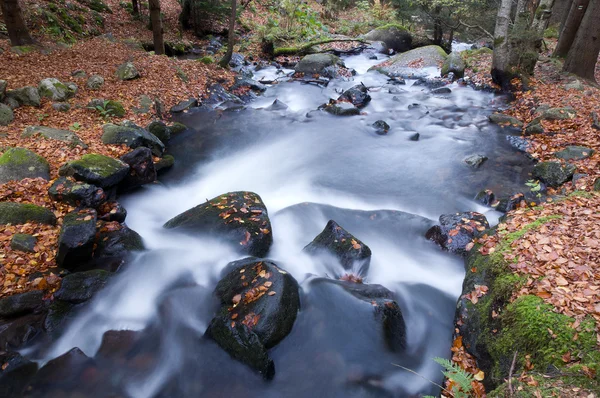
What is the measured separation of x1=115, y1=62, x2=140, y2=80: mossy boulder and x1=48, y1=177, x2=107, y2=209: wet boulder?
6.83 meters

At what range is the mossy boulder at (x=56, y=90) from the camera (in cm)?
984

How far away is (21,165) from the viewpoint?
266 inches

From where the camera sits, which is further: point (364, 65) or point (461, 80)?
point (364, 65)

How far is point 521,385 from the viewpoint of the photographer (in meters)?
2.85

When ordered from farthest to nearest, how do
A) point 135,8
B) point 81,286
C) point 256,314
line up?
point 135,8 < point 81,286 < point 256,314

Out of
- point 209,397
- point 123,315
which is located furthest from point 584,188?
point 123,315

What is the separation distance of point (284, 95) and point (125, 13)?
41.0 ft

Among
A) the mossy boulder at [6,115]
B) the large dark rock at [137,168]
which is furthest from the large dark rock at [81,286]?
the mossy boulder at [6,115]

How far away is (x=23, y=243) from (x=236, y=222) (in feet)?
10.6

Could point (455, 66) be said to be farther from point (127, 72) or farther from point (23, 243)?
point (23, 243)

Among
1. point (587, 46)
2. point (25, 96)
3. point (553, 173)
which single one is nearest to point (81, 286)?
point (25, 96)

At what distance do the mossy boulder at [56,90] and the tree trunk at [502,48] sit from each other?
14.1m

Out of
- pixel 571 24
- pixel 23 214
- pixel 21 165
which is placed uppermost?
pixel 571 24

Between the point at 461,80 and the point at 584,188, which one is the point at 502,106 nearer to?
the point at 461,80
